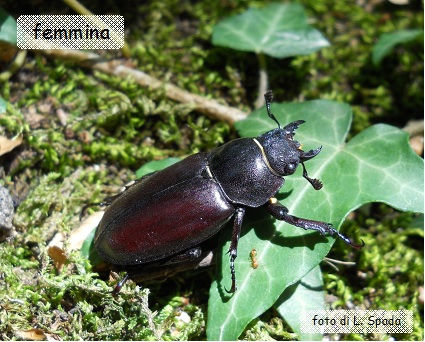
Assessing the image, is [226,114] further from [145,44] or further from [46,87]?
[46,87]

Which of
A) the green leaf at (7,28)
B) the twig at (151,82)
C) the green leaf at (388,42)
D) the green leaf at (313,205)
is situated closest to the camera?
the green leaf at (313,205)

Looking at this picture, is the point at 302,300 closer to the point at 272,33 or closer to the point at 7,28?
the point at 272,33

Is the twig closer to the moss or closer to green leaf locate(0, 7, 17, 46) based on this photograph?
the moss

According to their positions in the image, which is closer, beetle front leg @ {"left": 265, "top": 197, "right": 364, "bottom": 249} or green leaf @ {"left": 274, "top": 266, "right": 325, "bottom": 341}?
beetle front leg @ {"left": 265, "top": 197, "right": 364, "bottom": 249}

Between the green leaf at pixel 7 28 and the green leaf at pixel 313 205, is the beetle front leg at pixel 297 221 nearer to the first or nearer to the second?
the green leaf at pixel 313 205

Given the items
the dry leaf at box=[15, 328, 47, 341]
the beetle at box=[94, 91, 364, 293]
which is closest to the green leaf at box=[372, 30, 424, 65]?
the beetle at box=[94, 91, 364, 293]

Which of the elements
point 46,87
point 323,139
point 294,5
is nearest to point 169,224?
point 323,139

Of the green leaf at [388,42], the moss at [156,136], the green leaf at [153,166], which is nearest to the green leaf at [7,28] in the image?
the moss at [156,136]
